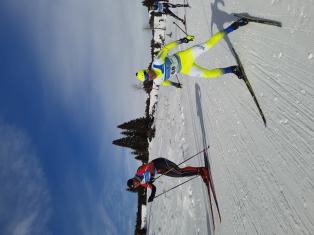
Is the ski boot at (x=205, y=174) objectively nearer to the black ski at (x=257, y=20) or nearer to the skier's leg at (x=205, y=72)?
the skier's leg at (x=205, y=72)

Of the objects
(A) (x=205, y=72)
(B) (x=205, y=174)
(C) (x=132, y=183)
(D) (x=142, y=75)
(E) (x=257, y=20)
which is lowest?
(C) (x=132, y=183)

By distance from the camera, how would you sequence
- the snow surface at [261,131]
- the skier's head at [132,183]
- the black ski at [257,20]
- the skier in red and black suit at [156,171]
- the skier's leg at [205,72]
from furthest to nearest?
1. the skier in red and black suit at [156,171]
2. the skier's head at [132,183]
3. the skier's leg at [205,72]
4. the black ski at [257,20]
5. the snow surface at [261,131]

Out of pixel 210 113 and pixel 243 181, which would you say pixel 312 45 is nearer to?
pixel 243 181

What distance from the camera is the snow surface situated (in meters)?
3.74

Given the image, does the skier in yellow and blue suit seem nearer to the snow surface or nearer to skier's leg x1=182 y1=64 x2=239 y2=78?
skier's leg x1=182 y1=64 x2=239 y2=78

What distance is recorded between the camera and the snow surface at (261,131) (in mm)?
3740

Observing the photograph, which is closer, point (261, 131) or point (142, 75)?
point (261, 131)

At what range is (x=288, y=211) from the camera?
3742mm

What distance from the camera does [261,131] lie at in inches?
187

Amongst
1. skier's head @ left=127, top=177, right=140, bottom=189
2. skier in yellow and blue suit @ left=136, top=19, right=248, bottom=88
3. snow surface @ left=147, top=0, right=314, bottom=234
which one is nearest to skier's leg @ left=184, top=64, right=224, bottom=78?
skier in yellow and blue suit @ left=136, top=19, right=248, bottom=88

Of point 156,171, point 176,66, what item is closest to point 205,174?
point 156,171

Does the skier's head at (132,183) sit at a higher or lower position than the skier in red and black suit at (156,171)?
lower

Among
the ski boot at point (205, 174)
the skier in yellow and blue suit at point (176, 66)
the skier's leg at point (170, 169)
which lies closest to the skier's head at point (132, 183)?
the skier's leg at point (170, 169)

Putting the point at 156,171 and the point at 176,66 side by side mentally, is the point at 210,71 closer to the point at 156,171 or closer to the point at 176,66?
the point at 176,66
